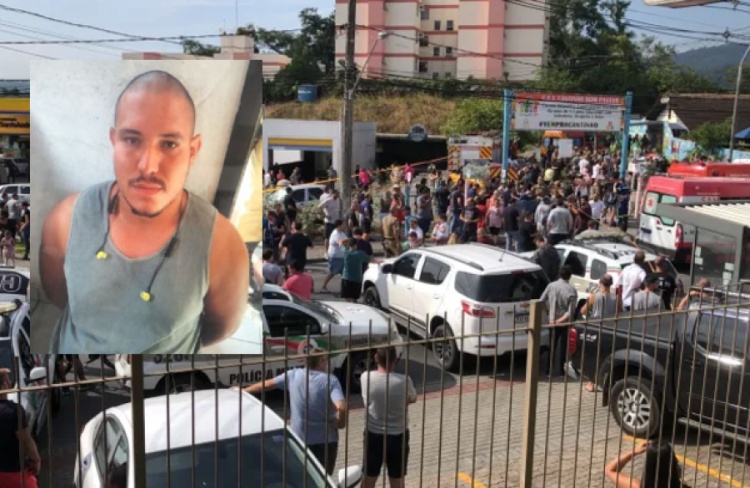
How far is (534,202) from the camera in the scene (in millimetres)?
20172

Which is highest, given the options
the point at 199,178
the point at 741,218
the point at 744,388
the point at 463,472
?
the point at 199,178

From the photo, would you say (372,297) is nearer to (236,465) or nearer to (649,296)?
(649,296)

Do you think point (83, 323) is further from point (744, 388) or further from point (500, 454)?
point (744, 388)

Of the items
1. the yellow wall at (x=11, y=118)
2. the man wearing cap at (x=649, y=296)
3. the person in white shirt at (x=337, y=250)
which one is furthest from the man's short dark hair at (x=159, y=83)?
the yellow wall at (x=11, y=118)

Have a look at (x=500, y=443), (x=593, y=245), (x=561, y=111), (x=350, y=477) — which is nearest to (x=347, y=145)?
(x=593, y=245)

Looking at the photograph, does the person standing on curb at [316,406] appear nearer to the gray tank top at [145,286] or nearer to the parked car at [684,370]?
the gray tank top at [145,286]

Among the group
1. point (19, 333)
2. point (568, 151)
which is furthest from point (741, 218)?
point (568, 151)

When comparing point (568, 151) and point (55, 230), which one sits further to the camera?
point (568, 151)

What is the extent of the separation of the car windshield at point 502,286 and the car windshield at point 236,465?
644 cm

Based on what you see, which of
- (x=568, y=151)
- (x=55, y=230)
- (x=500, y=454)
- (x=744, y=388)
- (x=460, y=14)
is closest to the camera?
(x=55, y=230)

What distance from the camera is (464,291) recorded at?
11.5m

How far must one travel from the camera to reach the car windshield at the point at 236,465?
466 cm

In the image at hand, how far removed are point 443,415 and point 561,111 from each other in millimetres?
23848

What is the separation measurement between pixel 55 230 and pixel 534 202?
17398mm
